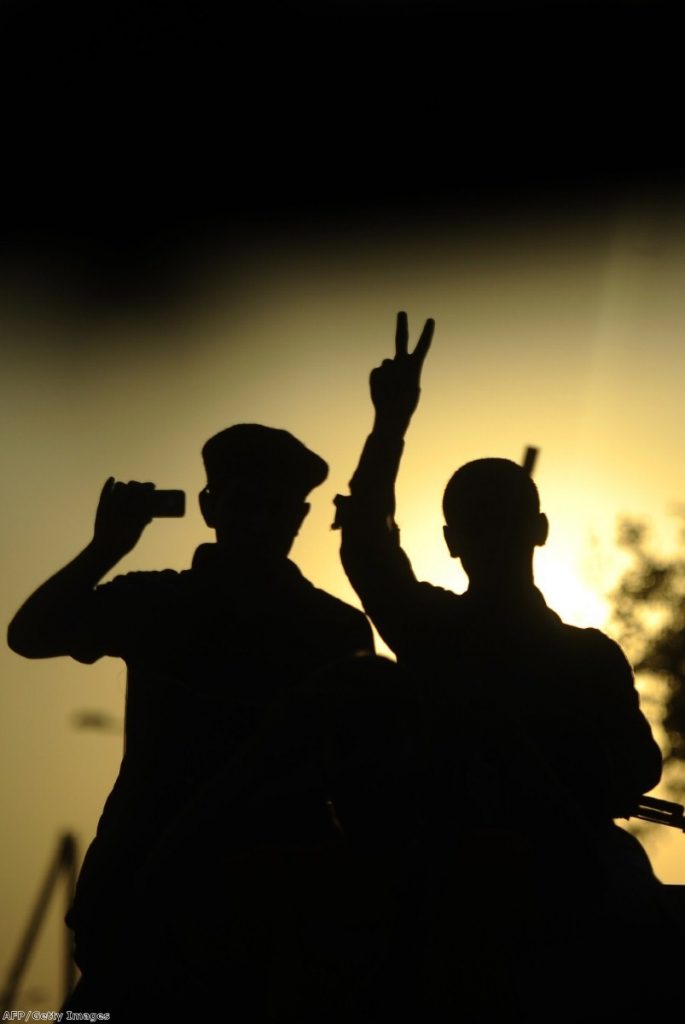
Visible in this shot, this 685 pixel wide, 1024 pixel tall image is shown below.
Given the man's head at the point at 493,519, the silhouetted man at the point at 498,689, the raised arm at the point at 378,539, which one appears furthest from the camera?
the man's head at the point at 493,519

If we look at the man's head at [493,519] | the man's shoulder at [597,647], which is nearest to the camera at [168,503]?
the man's head at [493,519]

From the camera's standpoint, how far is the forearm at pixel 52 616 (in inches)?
158

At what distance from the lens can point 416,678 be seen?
123 inches

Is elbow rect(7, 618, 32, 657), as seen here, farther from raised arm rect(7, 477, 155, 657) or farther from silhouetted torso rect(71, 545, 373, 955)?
silhouetted torso rect(71, 545, 373, 955)

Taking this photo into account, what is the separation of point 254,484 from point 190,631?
1.70ft

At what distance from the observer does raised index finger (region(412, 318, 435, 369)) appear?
450 centimetres

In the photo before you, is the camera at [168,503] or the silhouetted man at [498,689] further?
the camera at [168,503]

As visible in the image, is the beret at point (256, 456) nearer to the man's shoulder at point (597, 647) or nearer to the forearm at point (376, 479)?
the forearm at point (376, 479)

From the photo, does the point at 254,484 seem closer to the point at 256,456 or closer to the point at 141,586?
the point at 256,456

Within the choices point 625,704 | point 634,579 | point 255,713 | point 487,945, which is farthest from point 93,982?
point 634,579

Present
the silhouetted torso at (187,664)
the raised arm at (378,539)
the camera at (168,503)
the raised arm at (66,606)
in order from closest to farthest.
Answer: the silhouetted torso at (187,664) < the raised arm at (66,606) < the raised arm at (378,539) < the camera at (168,503)

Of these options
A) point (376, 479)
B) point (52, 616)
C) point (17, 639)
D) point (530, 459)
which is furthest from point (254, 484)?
point (530, 459)

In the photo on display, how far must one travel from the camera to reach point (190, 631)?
3955mm

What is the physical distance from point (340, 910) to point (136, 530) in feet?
5.63
